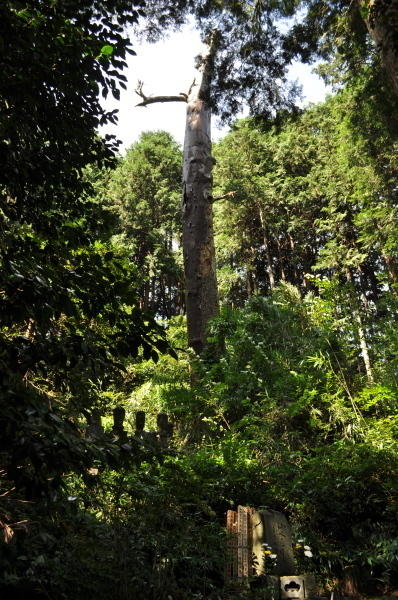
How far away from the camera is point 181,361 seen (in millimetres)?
8219

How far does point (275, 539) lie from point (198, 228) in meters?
5.88

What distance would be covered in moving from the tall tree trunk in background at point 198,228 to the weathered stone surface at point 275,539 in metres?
4.05

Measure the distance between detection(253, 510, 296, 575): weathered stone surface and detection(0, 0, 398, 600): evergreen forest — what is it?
128 millimetres

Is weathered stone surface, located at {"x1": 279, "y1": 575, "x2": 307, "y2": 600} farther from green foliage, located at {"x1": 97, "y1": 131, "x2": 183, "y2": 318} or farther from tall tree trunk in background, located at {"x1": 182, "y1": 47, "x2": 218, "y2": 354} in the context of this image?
green foliage, located at {"x1": 97, "y1": 131, "x2": 183, "y2": 318}

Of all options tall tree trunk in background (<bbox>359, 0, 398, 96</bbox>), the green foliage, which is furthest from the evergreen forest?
the green foliage

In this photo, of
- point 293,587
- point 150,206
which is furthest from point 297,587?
point 150,206

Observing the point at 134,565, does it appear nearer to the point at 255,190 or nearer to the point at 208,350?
the point at 208,350

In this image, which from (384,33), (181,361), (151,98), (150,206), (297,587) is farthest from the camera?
(150,206)

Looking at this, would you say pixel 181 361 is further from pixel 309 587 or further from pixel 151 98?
pixel 151 98

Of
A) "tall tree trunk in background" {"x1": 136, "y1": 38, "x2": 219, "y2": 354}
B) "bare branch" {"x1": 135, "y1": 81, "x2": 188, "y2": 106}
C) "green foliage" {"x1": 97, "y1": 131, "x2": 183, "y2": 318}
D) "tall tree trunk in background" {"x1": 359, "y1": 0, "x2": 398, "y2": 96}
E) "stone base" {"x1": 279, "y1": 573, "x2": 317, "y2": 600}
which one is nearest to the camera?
"stone base" {"x1": 279, "y1": 573, "x2": 317, "y2": 600}

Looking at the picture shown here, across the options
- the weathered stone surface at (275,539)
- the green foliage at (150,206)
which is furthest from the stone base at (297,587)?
the green foliage at (150,206)

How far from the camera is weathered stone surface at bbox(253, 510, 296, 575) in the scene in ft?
12.7

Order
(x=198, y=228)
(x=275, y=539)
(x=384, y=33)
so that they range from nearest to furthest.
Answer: (x=275, y=539) < (x=384, y=33) < (x=198, y=228)

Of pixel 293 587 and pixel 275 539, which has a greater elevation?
pixel 275 539
